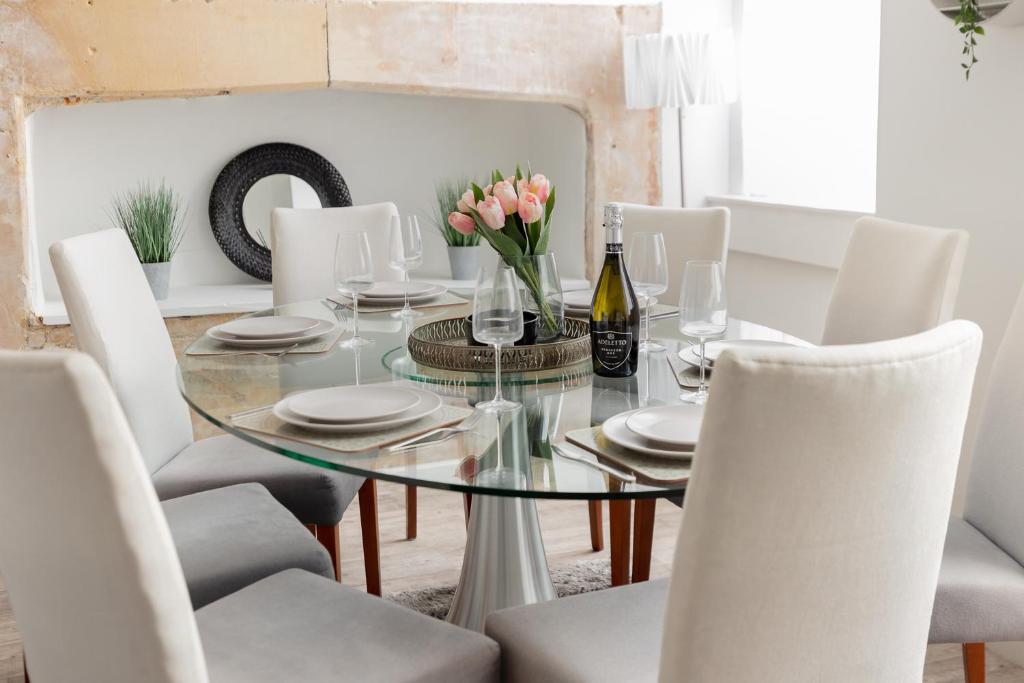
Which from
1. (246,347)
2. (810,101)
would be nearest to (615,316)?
(246,347)

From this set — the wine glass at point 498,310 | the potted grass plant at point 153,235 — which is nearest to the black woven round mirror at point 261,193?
the potted grass plant at point 153,235

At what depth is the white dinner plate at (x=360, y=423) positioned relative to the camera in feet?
5.06

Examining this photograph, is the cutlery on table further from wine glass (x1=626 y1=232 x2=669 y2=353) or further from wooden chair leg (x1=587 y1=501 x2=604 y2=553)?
wooden chair leg (x1=587 y1=501 x2=604 y2=553)

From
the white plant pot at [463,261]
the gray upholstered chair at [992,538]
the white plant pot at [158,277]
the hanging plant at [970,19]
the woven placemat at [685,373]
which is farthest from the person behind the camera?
the white plant pot at [463,261]

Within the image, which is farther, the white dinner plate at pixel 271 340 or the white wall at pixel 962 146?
the white wall at pixel 962 146

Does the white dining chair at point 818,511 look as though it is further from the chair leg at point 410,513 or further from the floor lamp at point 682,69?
the floor lamp at point 682,69

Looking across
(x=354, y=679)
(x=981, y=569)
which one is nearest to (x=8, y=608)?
(x=354, y=679)

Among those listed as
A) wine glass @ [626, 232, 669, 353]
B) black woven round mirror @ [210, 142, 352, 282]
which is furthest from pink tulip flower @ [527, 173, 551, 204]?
black woven round mirror @ [210, 142, 352, 282]

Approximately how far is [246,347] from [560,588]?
3.72 ft

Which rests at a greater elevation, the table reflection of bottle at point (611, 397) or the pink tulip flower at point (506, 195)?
the pink tulip flower at point (506, 195)

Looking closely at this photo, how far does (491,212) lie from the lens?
1886mm

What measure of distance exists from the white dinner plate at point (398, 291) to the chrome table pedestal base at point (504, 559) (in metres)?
0.62

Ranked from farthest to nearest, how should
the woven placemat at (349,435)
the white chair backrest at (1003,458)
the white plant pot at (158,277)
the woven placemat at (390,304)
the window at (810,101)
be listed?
the white plant pot at (158,277) < the window at (810,101) < the woven placemat at (390,304) < the white chair backrest at (1003,458) < the woven placemat at (349,435)

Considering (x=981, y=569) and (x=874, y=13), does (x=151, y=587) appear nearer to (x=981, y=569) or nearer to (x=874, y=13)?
(x=981, y=569)
